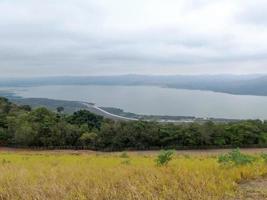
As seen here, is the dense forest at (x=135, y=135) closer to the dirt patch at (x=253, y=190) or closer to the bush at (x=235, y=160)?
the bush at (x=235, y=160)

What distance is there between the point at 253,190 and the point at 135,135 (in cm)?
4388

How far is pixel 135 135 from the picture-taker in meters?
49.8

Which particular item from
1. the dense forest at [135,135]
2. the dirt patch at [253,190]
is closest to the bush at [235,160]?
the dirt patch at [253,190]

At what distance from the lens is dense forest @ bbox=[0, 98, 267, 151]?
47.7 metres

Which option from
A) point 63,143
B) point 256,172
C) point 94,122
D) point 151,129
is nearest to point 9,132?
point 63,143

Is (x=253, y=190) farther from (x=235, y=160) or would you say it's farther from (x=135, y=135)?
(x=135, y=135)

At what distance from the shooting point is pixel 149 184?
18.5ft

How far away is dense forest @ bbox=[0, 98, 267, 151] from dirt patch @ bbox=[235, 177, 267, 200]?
40.5 m

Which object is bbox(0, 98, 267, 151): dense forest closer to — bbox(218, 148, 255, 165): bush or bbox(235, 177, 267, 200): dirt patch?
bbox(218, 148, 255, 165): bush

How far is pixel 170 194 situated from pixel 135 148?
142ft

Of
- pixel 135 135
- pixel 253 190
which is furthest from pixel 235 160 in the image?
pixel 135 135

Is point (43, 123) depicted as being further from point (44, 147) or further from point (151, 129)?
point (151, 129)

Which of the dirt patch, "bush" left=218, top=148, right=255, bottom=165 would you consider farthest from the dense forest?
the dirt patch

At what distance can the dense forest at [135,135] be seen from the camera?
156ft
